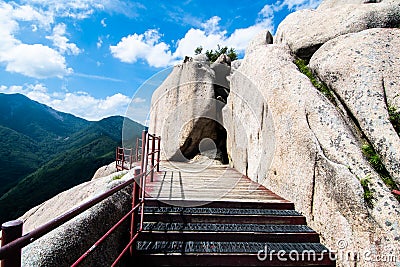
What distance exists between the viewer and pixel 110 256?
107 inches

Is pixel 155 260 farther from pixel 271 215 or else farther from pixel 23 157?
pixel 23 157

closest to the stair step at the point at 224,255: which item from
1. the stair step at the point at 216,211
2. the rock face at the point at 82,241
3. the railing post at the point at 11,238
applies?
the rock face at the point at 82,241

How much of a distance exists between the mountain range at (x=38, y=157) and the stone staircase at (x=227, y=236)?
309 cm

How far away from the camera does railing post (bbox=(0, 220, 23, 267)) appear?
1051 mm

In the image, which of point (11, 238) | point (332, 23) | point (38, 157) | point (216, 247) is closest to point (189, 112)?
point (332, 23)

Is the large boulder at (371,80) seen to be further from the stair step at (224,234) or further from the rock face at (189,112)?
the rock face at (189,112)

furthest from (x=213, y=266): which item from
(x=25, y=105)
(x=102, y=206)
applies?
(x=25, y=105)

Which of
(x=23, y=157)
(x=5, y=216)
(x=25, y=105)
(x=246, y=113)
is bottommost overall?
(x=5, y=216)

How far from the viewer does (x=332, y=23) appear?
17.1ft

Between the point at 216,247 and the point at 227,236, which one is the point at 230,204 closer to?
the point at 227,236

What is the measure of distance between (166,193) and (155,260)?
65.6 inches

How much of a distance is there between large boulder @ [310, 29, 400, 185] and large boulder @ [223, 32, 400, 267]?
0.76 feet

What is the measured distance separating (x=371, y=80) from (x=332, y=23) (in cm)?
234

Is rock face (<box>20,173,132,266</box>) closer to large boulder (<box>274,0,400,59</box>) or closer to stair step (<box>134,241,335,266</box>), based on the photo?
stair step (<box>134,241,335,266</box>)
